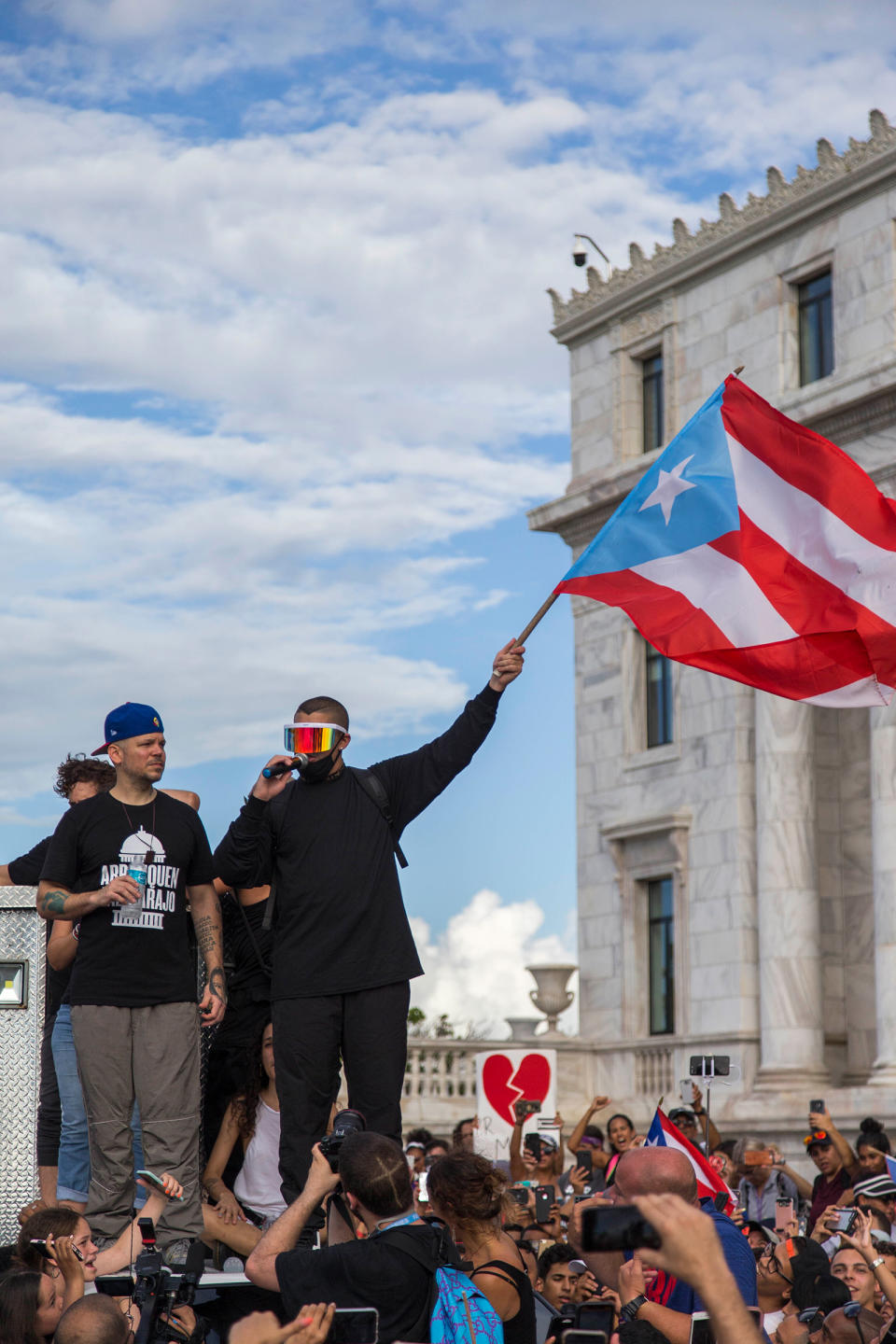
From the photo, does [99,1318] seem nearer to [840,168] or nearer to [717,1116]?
[717,1116]

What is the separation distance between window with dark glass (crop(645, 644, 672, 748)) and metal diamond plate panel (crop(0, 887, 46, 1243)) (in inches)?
870

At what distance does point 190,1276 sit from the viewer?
4.94 meters

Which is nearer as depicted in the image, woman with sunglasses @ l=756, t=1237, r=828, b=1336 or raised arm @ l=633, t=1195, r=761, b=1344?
raised arm @ l=633, t=1195, r=761, b=1344

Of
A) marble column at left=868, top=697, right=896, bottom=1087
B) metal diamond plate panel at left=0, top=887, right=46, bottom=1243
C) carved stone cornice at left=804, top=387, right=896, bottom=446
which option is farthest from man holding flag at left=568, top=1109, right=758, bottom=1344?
carved stone cornice at left=804, top=387, right=896, bottom=446

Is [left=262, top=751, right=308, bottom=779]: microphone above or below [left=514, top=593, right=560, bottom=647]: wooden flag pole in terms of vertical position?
below

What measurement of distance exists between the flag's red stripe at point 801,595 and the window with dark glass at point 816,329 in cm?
1841

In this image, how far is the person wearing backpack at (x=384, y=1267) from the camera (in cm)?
521

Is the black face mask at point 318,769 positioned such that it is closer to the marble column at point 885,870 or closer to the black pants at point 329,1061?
the black pants at point 329,1061

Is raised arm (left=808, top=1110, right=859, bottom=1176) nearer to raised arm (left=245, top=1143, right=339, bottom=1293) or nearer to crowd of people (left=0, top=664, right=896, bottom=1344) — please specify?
crowd of people (left=0, top=664, right=896, bottom=1344)

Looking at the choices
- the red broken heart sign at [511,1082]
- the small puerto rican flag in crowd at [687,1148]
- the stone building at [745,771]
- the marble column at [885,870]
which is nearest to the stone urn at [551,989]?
the stone building at [745,771]

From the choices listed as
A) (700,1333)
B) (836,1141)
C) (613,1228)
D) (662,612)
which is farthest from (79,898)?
(836,1141)

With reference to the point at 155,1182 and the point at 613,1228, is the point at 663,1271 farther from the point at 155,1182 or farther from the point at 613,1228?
the point at 613,1228

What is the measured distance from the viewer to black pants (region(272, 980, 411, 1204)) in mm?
6965

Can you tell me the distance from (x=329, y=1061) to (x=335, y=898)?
0.61 m
